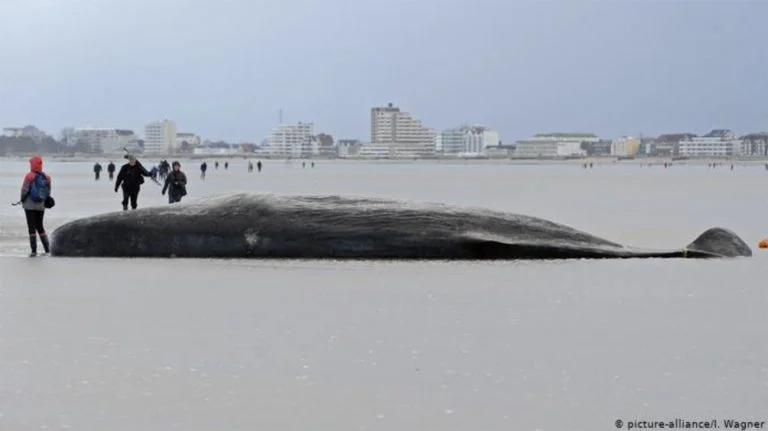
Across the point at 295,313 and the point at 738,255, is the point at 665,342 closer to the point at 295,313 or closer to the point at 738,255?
the point at 295,313

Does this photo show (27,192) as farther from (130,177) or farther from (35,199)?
(130,177)

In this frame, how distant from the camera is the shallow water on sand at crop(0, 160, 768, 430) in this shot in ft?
18.7

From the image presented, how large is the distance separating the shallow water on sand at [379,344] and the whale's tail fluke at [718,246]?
426 millimetres

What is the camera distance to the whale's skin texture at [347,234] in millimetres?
12469

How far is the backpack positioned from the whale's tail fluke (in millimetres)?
8189

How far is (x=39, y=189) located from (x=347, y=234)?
4.32 m

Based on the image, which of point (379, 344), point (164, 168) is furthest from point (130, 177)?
point (164, 168)

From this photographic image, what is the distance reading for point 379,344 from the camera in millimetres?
7430

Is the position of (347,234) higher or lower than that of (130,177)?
lower

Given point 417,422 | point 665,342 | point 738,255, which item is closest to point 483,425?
point 417,422

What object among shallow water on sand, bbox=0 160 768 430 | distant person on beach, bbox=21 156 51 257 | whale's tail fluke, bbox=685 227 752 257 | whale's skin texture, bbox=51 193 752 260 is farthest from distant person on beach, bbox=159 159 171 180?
shallow water on sand, bbox=0 160 768 430

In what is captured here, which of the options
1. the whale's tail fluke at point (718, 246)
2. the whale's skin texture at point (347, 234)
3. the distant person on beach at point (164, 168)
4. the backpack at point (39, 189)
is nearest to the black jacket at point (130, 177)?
the backpack at point (39, 189)

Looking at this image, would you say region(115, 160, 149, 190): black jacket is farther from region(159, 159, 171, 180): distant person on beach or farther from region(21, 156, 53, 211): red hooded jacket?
region(159, 159, 171, 180): distant person on beach

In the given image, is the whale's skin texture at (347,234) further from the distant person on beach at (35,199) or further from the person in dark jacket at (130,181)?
the person in dark jacket at (130,181)
